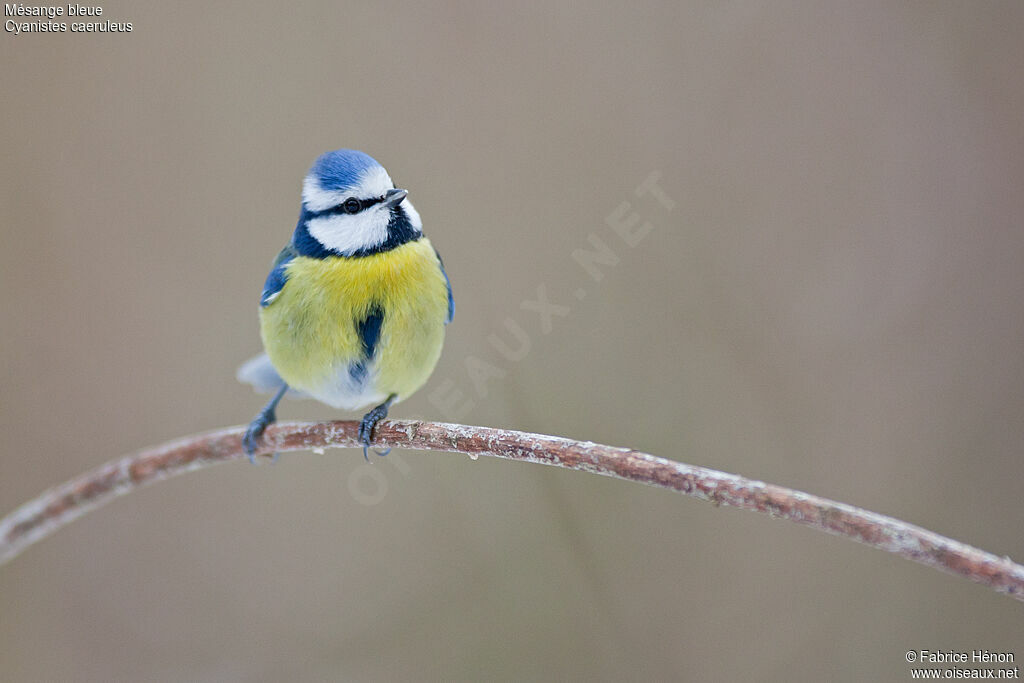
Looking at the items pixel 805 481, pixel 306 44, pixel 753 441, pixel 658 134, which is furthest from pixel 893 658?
pixel 306 44

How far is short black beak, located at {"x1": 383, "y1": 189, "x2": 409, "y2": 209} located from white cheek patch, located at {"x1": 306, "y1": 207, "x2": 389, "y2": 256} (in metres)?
0.03

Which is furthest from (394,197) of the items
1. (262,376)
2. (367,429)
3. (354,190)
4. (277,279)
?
(262,376)

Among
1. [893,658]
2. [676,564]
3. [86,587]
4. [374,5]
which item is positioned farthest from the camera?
[374,5]

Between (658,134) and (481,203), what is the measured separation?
64cm

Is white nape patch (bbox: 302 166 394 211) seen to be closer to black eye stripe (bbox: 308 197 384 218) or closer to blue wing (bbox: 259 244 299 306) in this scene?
black eye stripe (bbox: 308 197 384 218)

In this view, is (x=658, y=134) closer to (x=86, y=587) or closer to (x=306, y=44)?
(x=306, y=44)

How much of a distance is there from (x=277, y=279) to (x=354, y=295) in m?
0.25

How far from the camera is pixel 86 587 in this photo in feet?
8.64

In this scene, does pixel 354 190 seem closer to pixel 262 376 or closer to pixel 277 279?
pixel 277 279

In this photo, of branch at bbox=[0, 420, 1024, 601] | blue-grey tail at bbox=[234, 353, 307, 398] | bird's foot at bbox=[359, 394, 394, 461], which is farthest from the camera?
blue-grey tail at bbox=[234, 353, 307, 398]

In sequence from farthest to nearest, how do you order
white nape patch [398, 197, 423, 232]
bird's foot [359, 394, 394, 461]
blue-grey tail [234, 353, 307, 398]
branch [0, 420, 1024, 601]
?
1. blue-grey tail [234, 353, 307, 398]
2. white nape patch [398, 197, 423, 232]
3. bird's foot [359, 394, 394, 461]
4. branch [0, 420, 1024, 601]

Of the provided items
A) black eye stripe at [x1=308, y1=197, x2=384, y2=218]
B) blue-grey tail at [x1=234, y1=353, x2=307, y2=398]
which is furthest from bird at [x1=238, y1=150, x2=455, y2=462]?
blue-grey tail at [x1=234, y1=353, x2=307, y2=398]

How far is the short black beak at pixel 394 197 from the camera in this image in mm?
1772

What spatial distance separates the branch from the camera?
958 millimetres
